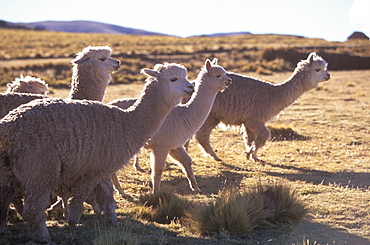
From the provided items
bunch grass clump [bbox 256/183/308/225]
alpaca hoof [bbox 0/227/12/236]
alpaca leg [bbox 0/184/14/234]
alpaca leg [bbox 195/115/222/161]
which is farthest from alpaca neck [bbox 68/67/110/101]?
alpaca leg [bbox 195/115/222/161]

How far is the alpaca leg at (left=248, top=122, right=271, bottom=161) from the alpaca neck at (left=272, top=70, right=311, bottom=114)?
612 mm

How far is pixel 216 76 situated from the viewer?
7.69 m

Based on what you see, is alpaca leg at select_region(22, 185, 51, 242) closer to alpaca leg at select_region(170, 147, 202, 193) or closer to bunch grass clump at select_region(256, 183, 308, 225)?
bunch grass clump at select_region(256, 183, 308, 225)

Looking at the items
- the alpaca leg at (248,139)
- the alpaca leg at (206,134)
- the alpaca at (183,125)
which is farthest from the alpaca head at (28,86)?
the alpaca leg at (248,139)

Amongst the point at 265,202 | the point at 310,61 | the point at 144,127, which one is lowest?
the point at 265,202

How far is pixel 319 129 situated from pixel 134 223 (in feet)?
28.5

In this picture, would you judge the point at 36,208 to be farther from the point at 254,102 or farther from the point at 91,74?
the point at 254,102

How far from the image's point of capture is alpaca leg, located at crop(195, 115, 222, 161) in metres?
9.93

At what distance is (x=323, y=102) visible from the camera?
60.4ft

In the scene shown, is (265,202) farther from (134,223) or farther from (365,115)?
(365,115)

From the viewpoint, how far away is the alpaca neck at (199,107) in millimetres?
7250

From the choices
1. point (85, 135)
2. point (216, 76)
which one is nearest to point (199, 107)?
point (216, 76)

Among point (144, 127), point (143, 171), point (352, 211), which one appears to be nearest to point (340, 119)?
point (143, 171)

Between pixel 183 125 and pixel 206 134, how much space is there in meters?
2.82
